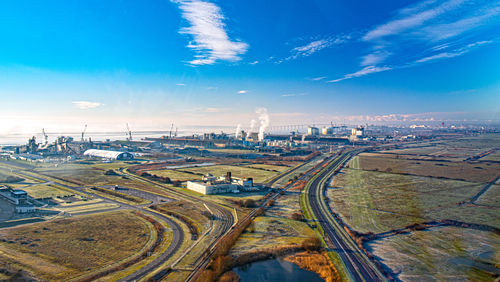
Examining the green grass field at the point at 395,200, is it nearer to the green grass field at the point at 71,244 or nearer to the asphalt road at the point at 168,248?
the asphalt road at the point at 168,248

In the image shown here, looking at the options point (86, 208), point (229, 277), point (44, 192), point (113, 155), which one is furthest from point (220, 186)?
point (113, 155)

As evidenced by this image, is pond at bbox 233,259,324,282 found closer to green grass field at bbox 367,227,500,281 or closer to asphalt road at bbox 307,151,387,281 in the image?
asphalt road at bbox 307,151,387,281

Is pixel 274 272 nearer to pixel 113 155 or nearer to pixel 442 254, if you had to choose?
pixel 442 254

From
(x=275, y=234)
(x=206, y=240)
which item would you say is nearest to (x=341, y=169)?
(x=275, y=234)

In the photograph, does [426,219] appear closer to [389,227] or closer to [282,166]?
[389,227]

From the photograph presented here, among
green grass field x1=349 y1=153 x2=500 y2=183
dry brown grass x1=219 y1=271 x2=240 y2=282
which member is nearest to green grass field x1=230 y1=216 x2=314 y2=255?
dry brown grass x1=219 y1=271 x2=240 y2=282
